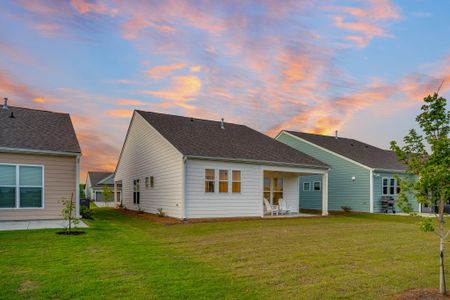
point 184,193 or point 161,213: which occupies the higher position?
point 184,193

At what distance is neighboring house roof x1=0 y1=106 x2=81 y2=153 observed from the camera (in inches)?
552

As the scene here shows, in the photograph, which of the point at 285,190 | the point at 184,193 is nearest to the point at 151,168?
the point at 184,193

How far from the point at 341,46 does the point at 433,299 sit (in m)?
12.2

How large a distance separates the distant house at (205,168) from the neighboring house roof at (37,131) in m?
4.58

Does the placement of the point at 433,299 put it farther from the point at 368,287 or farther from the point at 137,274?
the point at 137,274

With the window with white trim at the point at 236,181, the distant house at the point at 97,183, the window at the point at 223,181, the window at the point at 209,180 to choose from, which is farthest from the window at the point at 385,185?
the distant house at the point at 97,183

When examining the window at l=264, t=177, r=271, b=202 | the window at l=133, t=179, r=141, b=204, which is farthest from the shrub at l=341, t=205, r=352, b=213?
the window at l=133, t=179, r=141, b=204

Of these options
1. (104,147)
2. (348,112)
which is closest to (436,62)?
(348,112)

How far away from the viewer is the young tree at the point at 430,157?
539cm

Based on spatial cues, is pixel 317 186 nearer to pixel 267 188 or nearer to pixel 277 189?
pixel 277 189

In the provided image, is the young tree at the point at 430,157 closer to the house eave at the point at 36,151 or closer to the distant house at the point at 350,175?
the house eave at the point at 36,151

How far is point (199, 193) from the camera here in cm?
1650

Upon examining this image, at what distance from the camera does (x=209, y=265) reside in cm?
726

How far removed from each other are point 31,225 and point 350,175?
792 inches
